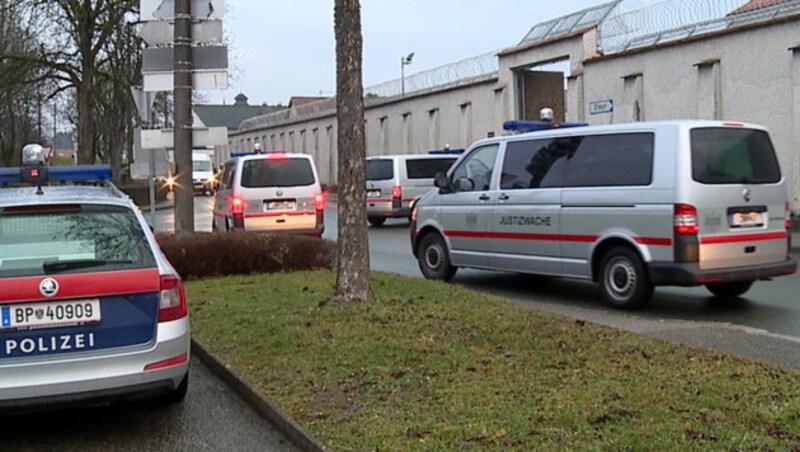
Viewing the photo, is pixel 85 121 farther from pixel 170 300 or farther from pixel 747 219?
pixel 170 300

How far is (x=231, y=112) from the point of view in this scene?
417ft

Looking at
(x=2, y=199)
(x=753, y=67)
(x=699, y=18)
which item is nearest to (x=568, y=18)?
(x=699, y=18)

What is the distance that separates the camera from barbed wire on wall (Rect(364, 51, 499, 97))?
3097 centimetres

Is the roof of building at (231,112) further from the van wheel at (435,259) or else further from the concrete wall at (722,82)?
the van wheel at (435,259)

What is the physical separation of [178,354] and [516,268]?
6.07 metres

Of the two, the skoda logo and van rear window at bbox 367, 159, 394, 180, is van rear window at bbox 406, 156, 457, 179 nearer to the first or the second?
van rear window at bbox 367, 159, 394, 180

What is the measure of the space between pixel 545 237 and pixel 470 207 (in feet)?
4.65

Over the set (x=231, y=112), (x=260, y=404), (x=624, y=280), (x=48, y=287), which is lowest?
(x=260, y=404)

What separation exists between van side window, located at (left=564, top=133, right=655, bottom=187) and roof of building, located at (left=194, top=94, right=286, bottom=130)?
11225cm

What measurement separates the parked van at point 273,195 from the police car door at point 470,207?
423 centimetres

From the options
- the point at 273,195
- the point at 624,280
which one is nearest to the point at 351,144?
the point at 624,280

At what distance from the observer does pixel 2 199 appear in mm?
5441

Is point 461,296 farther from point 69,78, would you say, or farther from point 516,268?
point 69,78

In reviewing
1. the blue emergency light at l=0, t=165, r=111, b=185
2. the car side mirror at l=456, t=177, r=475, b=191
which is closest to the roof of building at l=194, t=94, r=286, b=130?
the car side mirror at l=456, t=177, r=475, b=191
